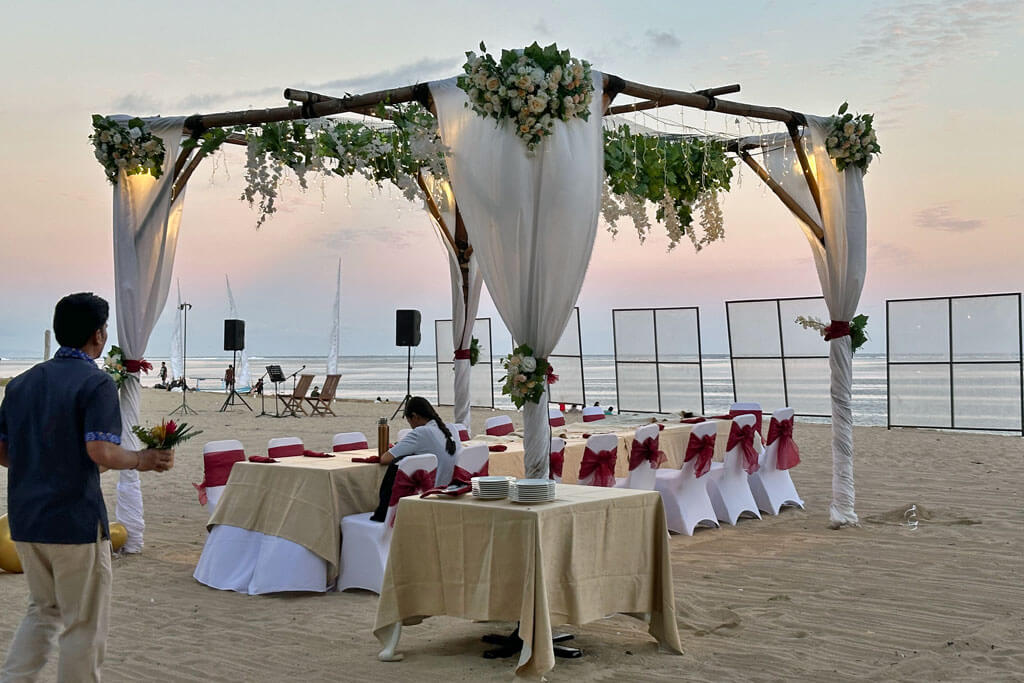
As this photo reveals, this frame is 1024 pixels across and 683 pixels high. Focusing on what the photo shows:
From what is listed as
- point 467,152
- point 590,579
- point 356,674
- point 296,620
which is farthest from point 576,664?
point 467,152

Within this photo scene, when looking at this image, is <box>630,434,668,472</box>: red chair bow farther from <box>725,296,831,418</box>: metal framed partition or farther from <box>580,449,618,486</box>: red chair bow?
<box>725,296,831,418</box>: metal framed partition

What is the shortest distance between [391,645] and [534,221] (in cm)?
249

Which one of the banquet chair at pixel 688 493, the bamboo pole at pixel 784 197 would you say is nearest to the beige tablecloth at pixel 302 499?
the banquet chair at pixel 688 493

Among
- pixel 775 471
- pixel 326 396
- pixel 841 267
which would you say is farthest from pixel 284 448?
pixel 326 396

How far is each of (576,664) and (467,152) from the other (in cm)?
305

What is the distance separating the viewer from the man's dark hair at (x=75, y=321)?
3383 mm

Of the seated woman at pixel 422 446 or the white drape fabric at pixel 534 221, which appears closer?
the white drape fabric at pixel 534 221

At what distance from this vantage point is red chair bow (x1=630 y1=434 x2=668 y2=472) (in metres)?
7.79

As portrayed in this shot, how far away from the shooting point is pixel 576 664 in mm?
4598

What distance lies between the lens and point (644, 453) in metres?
7.81

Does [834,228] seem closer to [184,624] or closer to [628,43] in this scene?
[628,43]

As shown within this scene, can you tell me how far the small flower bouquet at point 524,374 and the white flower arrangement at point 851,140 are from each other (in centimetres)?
381

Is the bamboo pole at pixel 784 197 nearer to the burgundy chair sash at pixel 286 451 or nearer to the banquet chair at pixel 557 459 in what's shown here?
the banquet chair at pixel 557 459

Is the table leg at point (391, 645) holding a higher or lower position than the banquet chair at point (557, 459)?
lower
